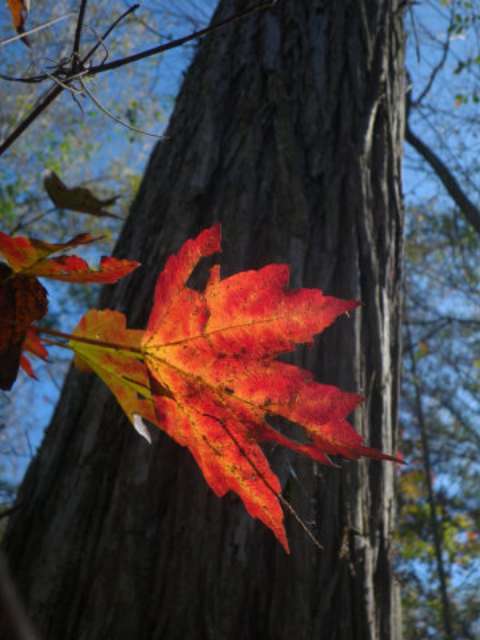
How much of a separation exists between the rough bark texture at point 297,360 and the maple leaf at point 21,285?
424 millimetres

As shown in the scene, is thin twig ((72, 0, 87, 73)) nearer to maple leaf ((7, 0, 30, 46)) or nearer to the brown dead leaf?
maple leaf ((7, 0, 30, 46))

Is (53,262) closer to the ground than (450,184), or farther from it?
closer to the ground

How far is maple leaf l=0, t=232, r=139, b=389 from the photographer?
398mm

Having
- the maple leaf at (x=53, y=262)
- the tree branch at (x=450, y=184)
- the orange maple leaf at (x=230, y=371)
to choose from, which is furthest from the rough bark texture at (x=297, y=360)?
the tree branch at (x=450, y=184)

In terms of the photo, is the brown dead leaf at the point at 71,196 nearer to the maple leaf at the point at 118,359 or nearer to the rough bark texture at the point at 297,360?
the maple leaf at the point at 118,359

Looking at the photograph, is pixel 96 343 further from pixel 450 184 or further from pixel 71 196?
pixel 450 184

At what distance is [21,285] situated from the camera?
0.42m

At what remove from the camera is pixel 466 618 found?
4.99m

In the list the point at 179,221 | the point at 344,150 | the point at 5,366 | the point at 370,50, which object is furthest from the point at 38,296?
the point at 370,50

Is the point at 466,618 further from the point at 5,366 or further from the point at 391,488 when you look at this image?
the point at 5,366

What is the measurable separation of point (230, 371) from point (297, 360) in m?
0.43

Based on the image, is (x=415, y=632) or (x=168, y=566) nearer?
(x=168, y=566)

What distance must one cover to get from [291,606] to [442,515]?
18.7 feet

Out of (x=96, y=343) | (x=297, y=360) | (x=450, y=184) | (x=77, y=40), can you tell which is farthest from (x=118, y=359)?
(x=450, y=184)
